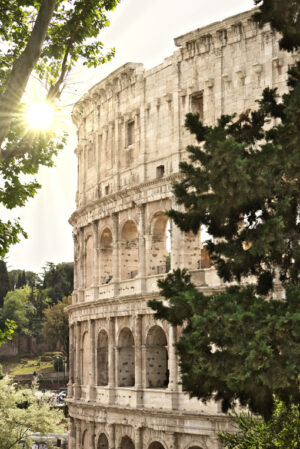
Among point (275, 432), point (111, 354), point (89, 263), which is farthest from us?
point (89, 263)

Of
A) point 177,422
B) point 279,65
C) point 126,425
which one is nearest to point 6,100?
point 279,65

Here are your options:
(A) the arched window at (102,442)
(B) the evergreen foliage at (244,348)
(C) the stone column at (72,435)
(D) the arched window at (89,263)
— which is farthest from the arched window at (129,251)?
(B) the evergreen foliage at (244,348)

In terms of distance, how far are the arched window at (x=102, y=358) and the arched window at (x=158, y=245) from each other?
4.79 m

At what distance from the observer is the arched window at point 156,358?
31.4 metres

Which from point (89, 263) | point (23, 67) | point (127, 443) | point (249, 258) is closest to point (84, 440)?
point (127, 443)

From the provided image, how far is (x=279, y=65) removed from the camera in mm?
28062

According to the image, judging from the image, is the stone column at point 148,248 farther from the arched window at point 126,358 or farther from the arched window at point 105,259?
the arched window at point 105,259

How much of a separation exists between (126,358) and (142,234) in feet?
17.6

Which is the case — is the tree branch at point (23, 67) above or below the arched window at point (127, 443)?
above

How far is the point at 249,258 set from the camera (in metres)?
14.6

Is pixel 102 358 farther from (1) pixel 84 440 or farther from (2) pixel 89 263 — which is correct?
(2) pixel 89 263

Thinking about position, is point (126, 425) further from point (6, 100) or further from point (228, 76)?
point (6, 100)

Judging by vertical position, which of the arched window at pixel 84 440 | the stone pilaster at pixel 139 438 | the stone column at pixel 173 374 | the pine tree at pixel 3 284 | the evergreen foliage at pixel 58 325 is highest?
the pine tree at pixel 3 284

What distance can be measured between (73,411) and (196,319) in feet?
80.7
